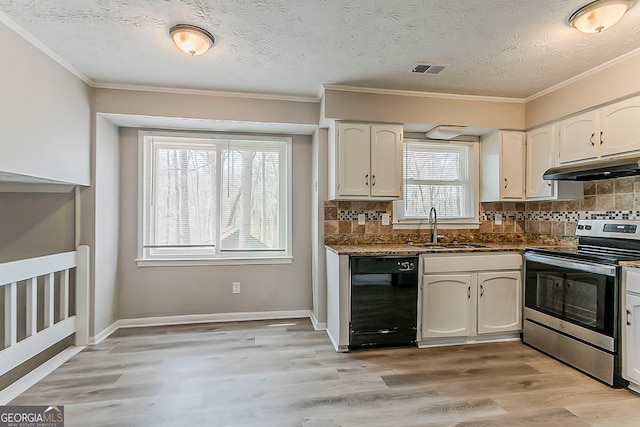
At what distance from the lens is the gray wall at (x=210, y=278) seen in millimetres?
3297

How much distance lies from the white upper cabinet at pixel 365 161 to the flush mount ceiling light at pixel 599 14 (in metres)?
1.47

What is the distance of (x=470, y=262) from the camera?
2842 millimetres

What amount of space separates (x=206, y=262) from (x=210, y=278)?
19cm

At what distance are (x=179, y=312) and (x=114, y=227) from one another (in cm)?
113

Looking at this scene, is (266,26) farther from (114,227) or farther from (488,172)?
(488,172)

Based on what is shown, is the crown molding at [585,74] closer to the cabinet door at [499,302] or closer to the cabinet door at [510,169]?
the cabinet door at [510,169]

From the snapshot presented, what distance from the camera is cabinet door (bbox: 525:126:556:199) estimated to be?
3.00 meters

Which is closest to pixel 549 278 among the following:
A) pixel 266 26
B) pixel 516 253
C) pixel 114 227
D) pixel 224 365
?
pixel 516 253

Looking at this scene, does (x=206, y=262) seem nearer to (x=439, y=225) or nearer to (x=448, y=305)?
(x=448, y=305)

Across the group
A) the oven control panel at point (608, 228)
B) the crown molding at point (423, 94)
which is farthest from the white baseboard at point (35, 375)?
the oven control panel at point (608, 228)

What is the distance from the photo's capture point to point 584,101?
8.79 feet

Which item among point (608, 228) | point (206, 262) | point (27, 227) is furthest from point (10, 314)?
point (608, 228)

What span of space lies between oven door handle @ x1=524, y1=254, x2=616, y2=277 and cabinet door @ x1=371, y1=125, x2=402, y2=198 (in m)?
1.33

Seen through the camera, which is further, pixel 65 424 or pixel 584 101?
pixel 584 101
